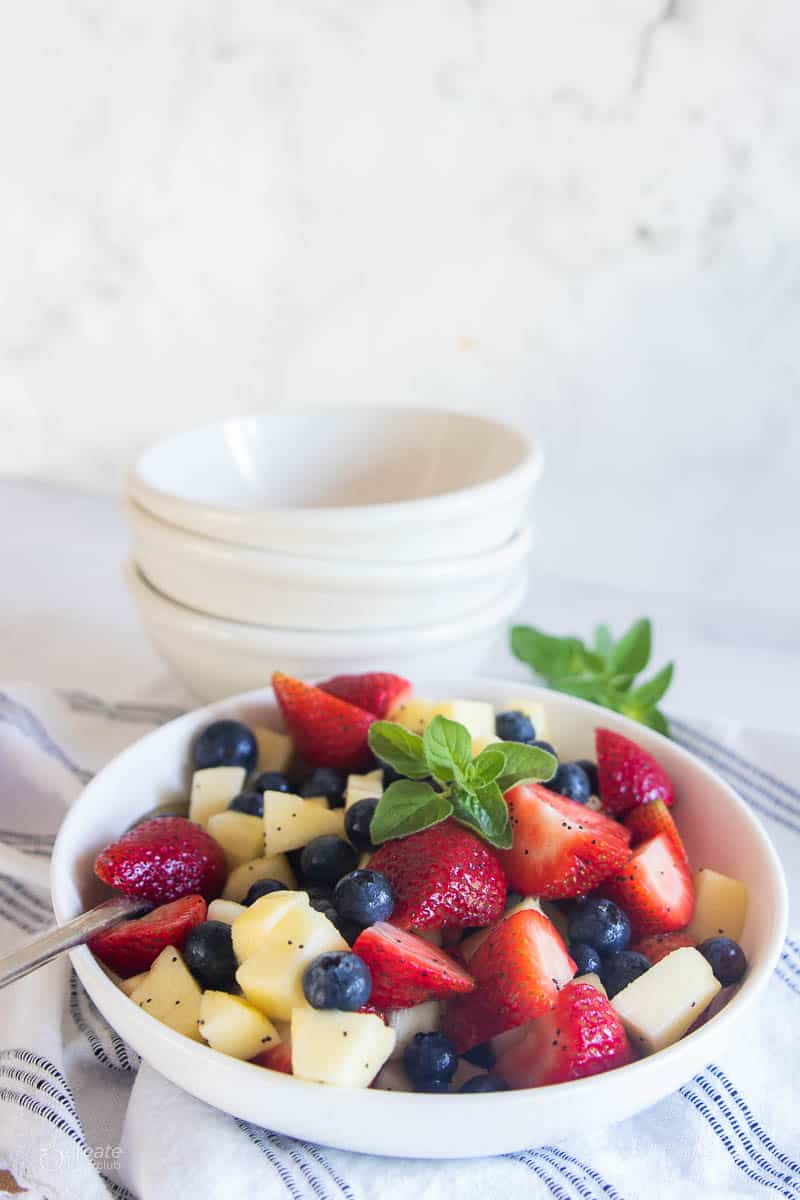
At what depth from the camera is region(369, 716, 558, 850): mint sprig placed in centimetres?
84

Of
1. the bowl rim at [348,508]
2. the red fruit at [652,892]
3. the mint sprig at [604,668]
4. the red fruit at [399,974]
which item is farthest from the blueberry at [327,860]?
the mint sprig at [604,668]

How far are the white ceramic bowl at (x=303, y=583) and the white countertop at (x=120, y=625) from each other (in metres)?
0.27

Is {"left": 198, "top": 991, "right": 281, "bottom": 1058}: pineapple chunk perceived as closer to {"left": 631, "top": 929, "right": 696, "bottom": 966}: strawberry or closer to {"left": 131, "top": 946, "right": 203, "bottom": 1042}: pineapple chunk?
{"left": 131, "top": 946, "right": 203, "bottom": 1042}: pineapple chunk

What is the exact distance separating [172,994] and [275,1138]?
11cm

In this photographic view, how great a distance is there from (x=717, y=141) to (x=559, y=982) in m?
1.08

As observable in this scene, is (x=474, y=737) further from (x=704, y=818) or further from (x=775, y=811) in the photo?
(x=775, y=811)

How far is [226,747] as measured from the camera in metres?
1.00

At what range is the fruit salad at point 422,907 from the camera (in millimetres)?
727

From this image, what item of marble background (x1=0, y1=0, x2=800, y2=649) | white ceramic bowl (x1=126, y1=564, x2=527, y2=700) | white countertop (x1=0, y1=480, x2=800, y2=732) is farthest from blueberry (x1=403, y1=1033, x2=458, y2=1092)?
marble background (x1=0, y1=0, x2=800, y2=649)

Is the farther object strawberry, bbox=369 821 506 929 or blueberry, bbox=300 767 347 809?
blueberry, bbox=300 767 347 809

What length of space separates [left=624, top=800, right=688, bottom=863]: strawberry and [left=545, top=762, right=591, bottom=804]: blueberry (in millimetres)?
44

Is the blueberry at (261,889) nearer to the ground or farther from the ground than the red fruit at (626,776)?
nearer to the ground

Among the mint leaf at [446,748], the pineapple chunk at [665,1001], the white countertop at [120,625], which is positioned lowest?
the white countertop at [120,625]

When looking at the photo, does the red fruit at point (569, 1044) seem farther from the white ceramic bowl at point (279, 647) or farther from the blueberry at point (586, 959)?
the white ceramic bowl at point (279, 647)
